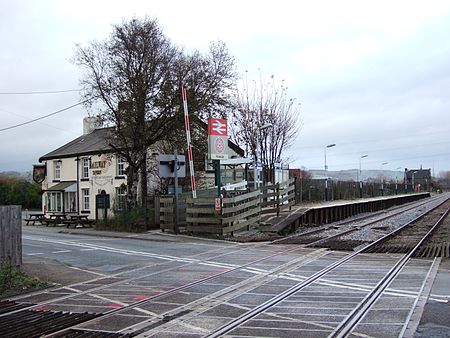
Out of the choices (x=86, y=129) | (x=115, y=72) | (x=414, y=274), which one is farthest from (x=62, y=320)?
(x=86, y=129)

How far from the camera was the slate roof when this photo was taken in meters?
37.0

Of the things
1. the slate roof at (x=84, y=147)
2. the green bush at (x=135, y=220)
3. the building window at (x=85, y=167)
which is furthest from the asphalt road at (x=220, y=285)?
the building window at (x=85, y=167)

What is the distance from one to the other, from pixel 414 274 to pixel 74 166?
3242 cm

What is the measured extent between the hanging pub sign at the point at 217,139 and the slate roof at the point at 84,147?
46.0 ft

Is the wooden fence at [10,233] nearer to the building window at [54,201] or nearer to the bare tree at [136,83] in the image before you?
the bare tree at [136,83]

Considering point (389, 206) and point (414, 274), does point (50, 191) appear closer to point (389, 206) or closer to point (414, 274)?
point (389, 206)

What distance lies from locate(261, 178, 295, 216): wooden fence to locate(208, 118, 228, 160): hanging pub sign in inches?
120

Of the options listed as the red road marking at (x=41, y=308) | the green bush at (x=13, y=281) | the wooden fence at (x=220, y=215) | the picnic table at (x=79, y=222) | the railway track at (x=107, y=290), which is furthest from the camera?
the picnic table at (x=79, y=222)

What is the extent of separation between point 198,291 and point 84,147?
3237 cm

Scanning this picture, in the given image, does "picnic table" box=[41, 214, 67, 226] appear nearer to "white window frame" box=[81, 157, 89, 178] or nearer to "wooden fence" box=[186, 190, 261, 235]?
"white window frame" box=[81, 157, 89, 178]

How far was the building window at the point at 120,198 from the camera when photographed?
2970 cm

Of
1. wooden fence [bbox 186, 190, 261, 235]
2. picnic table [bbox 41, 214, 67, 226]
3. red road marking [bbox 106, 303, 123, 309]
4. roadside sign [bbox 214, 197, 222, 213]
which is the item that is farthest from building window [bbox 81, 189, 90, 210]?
red road marking [bbox 106, 303, 123, 309]

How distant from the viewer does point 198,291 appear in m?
9.23

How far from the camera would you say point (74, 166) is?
39062mm
